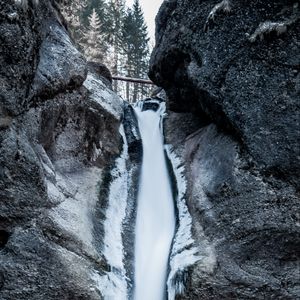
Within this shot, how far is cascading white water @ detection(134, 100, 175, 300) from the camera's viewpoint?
25.5 feet

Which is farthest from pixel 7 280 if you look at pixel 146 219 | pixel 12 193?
pixel 146 219

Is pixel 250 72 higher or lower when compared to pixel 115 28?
lower

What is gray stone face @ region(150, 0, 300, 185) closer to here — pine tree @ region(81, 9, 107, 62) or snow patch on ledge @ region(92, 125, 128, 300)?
snow patch on ledge @ region(92, 125, 128, 300)

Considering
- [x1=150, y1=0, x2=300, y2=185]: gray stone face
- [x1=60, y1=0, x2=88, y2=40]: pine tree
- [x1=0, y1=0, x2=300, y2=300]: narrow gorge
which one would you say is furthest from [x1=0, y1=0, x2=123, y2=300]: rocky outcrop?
[x1=60, y1=0, x2=88, y2=40]: pine tree

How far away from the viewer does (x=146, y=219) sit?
955 cm

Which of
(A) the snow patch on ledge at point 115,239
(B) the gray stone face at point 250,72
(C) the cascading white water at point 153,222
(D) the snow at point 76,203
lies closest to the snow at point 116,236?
(A) the snow patch on ledge at point 115,239

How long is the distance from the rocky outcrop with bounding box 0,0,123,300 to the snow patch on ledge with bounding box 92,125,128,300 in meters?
0.21

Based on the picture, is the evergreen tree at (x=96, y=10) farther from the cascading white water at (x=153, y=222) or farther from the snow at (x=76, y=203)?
the snow at (x=76, y=203)

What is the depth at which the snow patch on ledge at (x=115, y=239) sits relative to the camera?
7141 millimetres

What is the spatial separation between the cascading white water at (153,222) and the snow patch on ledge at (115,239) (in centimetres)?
43

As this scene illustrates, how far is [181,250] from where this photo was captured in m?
7.82

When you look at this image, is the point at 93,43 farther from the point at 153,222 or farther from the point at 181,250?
the point at 181,250

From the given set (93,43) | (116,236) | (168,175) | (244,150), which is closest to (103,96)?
(168,175)

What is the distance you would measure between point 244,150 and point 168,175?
11.5 feet
